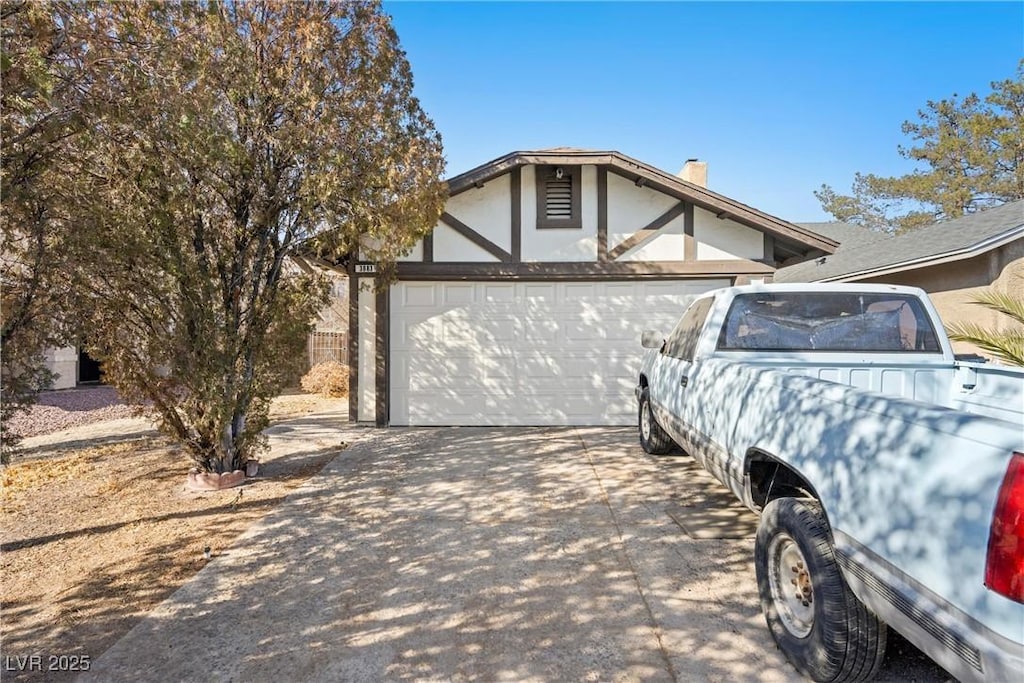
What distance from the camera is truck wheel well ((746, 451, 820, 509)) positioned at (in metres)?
2.80

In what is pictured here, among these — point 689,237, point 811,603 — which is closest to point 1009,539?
point 811,603

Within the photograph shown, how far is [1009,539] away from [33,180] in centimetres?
533

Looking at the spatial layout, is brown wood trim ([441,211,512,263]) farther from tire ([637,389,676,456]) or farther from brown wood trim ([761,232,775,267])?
brown wood trim ([761,232,775,267])

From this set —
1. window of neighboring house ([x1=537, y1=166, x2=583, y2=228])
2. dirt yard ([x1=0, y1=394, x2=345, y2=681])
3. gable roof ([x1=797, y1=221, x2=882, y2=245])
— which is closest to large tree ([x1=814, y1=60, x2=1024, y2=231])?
gable roof ([x1=797, y1=221, x2=882, y2=245])

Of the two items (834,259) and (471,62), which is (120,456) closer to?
(471,62)

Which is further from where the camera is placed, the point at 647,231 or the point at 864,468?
the point at 647,231

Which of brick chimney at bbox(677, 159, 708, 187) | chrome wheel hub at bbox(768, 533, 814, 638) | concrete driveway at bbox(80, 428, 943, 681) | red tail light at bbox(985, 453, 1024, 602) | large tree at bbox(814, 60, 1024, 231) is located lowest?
concrete driveway at bbox(80, 428, 943, 681)

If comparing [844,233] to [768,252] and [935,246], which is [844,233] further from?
[768,252]

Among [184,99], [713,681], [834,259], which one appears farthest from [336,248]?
[834,259]

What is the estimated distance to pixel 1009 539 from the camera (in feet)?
4.62

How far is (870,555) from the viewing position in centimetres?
190

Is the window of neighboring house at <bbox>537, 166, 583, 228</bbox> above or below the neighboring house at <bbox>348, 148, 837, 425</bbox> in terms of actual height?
above

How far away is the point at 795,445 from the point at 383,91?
5491 mm

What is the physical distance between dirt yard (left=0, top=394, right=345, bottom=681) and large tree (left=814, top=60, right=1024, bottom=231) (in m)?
24.7
